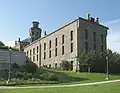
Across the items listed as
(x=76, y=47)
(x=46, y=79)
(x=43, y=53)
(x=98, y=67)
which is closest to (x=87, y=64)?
(x=98, y=67)

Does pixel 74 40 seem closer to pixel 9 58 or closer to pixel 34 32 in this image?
pixel 9 58

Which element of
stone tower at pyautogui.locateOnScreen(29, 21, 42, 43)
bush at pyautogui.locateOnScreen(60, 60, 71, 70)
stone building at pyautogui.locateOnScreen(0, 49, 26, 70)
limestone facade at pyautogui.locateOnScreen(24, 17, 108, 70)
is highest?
stone tower at pyautogui.locateOnScreen(29, 21, 42, 43)

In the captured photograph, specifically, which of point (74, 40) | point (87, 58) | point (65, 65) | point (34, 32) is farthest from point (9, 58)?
point (34, 32)

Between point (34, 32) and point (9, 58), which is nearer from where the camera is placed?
point (9, 58)

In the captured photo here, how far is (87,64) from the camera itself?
5506cm

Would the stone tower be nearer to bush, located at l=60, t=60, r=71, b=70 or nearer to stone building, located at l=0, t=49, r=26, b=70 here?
bush, located at l=60, t=60, r=71, b=70

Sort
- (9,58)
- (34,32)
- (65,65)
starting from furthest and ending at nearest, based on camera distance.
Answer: (34,32)
(65,65)
(9,58)

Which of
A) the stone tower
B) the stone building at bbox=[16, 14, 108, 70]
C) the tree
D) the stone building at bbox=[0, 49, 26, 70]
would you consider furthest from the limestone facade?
the stone tower

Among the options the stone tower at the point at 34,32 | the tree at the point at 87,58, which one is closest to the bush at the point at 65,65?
the tree at the point at 87,58

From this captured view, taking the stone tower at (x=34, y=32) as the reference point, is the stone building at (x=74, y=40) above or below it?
below

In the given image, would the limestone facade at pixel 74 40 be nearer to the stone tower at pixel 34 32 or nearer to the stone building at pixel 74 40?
the stone building at pixel 74 40

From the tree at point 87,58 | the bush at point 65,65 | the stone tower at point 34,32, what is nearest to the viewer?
the tree at point 87,58

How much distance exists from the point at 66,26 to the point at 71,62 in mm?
10005

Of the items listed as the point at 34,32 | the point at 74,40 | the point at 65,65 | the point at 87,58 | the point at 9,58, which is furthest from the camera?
the point at 34,32
